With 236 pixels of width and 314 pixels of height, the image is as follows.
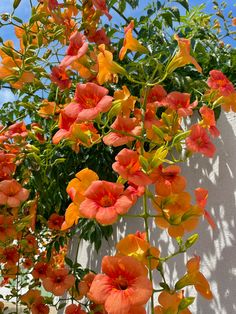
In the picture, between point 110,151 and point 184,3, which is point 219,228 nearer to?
point 110,151

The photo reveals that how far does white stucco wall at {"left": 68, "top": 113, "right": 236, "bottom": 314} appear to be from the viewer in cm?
161

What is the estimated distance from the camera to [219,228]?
5.49 feet

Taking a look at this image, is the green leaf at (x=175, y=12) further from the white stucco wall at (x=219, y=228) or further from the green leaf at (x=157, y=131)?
the green leaf at (x=157, y=131)

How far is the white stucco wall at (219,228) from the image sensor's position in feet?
5.28

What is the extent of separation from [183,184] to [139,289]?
1.30 feet

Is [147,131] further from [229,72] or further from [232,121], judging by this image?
[229,72]

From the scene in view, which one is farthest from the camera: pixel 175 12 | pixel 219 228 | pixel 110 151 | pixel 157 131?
pixel 110 151

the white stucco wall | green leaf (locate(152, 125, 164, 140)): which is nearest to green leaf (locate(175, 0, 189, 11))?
the white stucco wall

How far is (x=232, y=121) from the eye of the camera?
5.64ft

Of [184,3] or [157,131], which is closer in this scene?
[157,131]

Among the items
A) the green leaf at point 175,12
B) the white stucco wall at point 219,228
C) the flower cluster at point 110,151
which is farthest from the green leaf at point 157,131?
the green leaf at point 175,12

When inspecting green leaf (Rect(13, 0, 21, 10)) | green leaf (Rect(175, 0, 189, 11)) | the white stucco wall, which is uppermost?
green leaf (Rect(13, 0, 21, 10))

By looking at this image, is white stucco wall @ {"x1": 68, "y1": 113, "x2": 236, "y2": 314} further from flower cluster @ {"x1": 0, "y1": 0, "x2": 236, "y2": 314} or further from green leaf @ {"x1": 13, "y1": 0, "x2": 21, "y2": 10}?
green leaf @ {"x1": 13, "y1": 0, "x2": 21, "y2": 10}

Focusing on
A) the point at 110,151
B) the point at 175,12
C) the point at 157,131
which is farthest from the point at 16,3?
the point at 157,131
